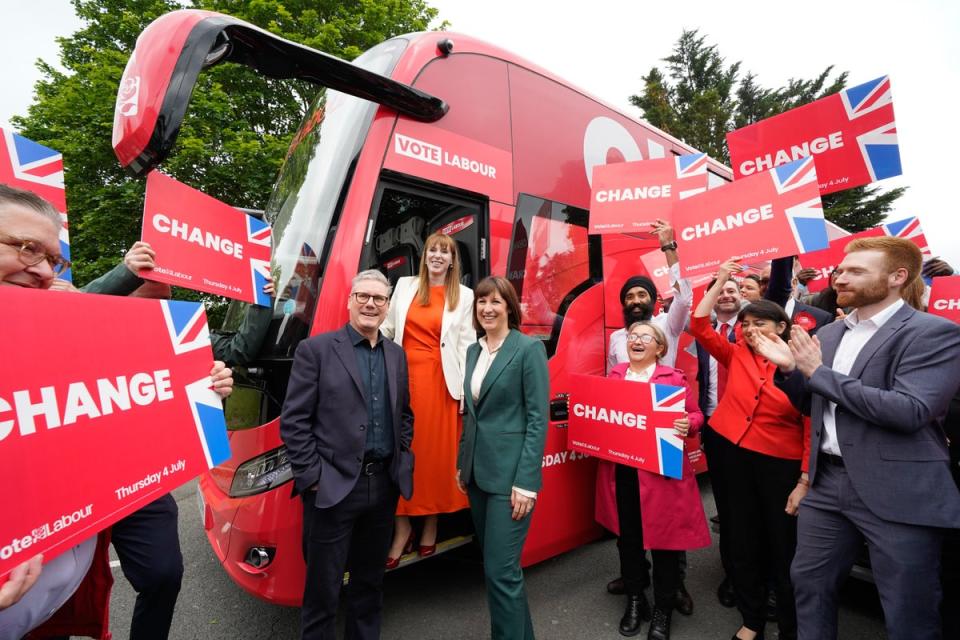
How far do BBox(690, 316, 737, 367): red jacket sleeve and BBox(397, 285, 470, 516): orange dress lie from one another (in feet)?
5.30

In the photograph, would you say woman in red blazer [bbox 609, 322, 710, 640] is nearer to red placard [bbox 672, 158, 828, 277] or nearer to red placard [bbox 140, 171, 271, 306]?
red placard [bbox 672, 158, 828, 277]

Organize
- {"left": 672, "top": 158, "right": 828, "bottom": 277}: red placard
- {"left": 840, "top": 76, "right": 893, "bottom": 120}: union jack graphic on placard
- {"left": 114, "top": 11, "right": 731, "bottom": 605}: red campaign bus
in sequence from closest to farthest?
{"left": 114, "top": 11, "right": 731, "bottom": 605}: red campaign bus
{"left": 672, "top": 158, "right": 828, "bottom": 277}: red placard
{"left": 840, "top": 76, "right": 893, "bottom": 120}: union jack graphic on placard

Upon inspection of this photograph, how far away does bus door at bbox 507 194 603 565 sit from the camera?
9.95 ft

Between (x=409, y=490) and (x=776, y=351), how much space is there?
1915 millimetres

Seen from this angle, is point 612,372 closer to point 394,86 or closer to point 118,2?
point 394,86

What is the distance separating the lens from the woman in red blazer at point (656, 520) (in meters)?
2.64

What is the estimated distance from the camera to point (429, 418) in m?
2.66

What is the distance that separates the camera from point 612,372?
3.13m

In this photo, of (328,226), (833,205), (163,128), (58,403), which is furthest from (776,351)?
(833,205)

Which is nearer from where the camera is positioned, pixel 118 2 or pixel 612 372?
pixel 612 372

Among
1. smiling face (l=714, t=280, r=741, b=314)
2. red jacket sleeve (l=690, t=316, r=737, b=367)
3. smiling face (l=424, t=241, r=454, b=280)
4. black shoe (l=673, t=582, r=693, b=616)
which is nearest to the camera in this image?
smiling face (l=424, t=241, r=454, b=280)

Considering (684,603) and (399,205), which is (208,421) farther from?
(684,603)

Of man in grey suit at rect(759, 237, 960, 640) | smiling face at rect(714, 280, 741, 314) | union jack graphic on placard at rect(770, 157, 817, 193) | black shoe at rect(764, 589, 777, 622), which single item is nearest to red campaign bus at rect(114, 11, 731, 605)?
smiling face at rect(714, 280, 741, 314)

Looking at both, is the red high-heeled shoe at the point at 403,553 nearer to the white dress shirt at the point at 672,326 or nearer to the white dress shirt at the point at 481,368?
the white dress shirt at the point at 481,368
